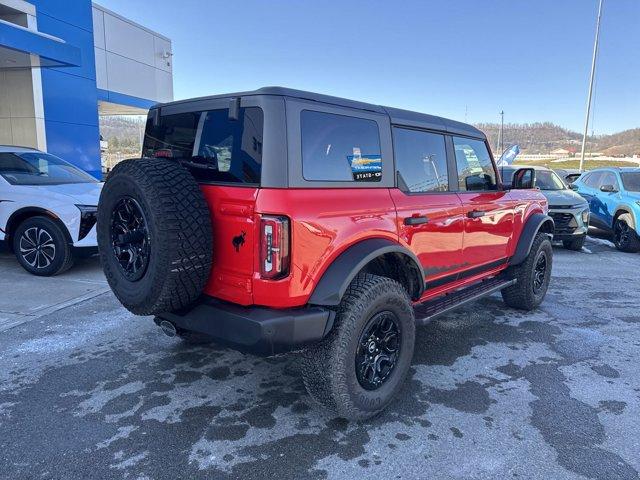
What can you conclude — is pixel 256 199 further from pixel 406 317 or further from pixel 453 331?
pixel 453 331

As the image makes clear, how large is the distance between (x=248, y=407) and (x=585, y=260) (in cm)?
738

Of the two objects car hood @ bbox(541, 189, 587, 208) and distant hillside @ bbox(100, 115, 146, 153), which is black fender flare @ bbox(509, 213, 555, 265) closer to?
car hood @ bbox(541, 189, 587, 208)

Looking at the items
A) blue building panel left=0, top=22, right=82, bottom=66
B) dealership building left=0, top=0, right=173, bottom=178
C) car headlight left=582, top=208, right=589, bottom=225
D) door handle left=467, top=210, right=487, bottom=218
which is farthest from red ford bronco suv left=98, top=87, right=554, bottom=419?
dealership building left=0, top=0, right=173, bottom=178

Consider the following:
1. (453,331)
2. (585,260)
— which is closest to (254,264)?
(453,331)

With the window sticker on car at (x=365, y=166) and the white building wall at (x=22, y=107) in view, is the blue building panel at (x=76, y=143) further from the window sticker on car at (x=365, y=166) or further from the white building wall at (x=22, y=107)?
the window sticker on car at (x=365, y=166)

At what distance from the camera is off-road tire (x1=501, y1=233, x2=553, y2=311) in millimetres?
4961

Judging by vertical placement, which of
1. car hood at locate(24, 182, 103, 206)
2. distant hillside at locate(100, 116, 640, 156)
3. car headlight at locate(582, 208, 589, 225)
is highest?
distant hillside at locate(100, 116, 640, 156)

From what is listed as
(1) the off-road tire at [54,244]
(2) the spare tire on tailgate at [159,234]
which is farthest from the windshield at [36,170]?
Result: (2) the spare tire on tailgate at [159,234]

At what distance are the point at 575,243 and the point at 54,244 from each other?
8.82 m

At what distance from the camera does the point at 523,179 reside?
4.80 meters

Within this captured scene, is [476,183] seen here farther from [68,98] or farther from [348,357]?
[68,98]

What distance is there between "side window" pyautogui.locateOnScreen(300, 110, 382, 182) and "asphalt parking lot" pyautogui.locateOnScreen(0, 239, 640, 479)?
1.53m

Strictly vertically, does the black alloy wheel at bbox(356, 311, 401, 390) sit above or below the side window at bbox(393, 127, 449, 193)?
below

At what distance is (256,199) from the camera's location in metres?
2.51
